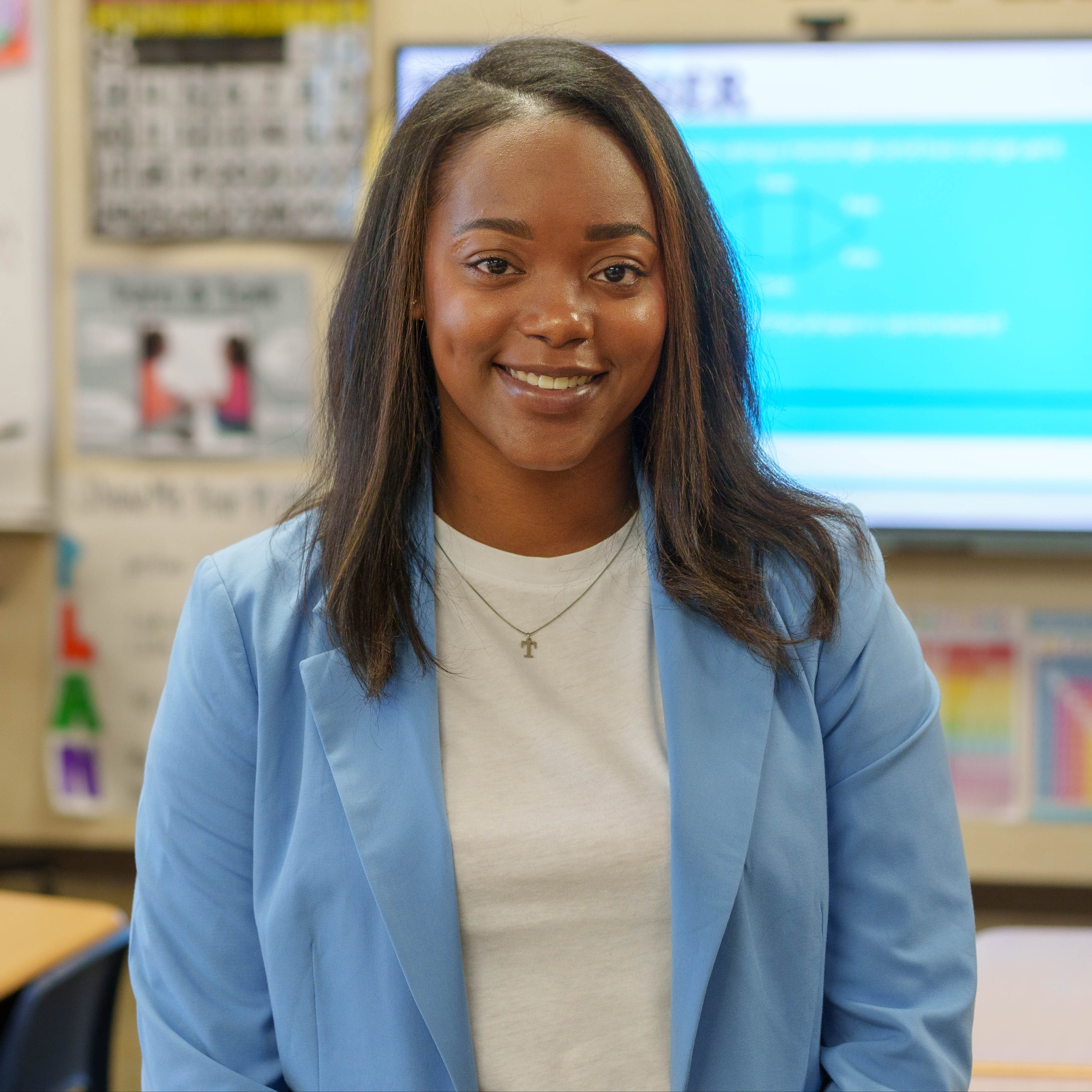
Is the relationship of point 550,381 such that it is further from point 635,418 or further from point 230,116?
point 230,116

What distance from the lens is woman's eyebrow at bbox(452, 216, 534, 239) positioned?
93 cm

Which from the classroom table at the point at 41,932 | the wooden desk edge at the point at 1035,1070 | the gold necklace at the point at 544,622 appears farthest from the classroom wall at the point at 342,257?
the gold necklace at the point at 544,622

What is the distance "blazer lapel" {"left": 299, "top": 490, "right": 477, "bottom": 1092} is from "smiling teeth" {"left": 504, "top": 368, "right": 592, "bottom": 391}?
0.90 feet

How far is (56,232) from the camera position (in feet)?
7.91

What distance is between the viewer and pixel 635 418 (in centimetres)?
110

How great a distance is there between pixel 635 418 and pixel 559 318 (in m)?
0.20

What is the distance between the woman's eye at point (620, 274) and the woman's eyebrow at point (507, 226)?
0.07 m

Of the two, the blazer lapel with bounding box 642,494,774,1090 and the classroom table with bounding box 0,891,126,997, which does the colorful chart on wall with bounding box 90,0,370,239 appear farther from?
the blazer lapel with bounding box 642,494,774,1090

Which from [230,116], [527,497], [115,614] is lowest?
[115,614]

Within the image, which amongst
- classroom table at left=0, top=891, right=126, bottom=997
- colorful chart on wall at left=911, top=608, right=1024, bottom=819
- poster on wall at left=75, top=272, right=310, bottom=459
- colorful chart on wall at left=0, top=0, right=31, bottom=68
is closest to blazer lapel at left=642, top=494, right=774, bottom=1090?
classroom table at left=0, top=891, right=126, bottom=997

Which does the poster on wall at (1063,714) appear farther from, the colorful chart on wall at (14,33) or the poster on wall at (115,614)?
the colorful chart on wall at (14,33)

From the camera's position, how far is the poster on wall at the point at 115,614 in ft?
8.00

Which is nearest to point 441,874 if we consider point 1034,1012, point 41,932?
point 1034,1012

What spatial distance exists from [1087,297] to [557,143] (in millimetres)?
1571
